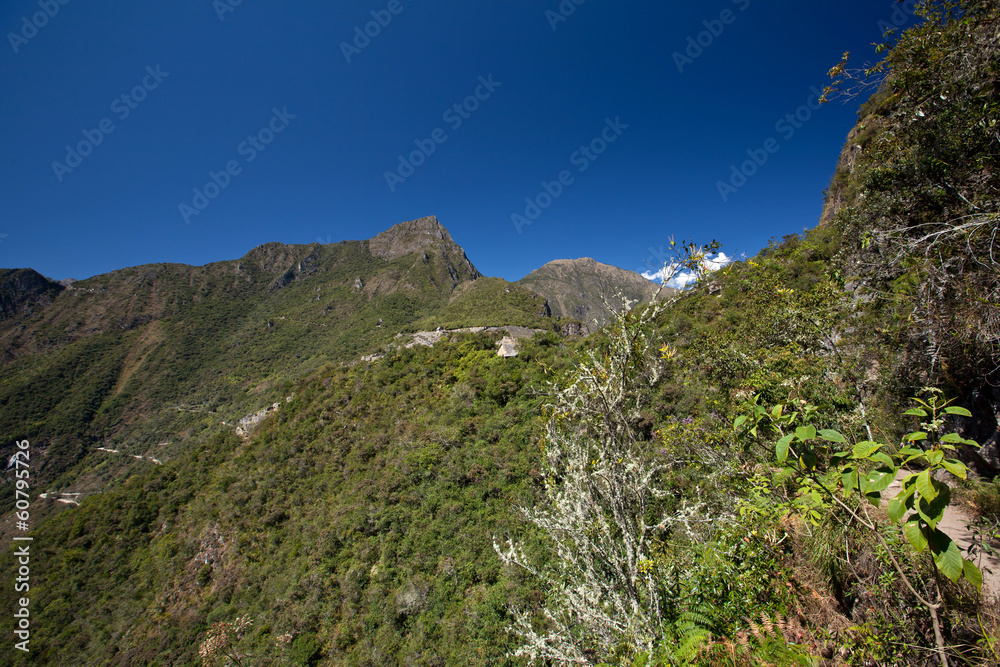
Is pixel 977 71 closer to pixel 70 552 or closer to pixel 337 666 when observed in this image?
pixel 337 666

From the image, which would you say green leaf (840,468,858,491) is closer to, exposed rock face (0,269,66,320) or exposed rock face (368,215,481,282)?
exposed rock face (368,215,481,282)

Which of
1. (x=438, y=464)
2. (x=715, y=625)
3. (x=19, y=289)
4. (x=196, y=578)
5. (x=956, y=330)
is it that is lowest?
(x=196, y=578)

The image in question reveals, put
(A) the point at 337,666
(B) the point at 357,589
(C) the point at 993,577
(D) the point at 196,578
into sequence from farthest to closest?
(D) the point at 196,578 < (B) the point at 357,589 < (A) the point at 337,666 < (C) the point at 993,577

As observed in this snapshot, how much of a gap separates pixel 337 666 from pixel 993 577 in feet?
49.6

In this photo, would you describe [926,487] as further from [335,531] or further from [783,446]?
[335,531]

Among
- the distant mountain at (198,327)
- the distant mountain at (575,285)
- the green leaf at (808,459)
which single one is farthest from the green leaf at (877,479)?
the distant mountain at (575,285)

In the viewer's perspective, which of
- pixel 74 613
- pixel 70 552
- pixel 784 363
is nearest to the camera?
pixel 784 363

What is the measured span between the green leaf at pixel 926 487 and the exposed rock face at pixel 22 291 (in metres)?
214

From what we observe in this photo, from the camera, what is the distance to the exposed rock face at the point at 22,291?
12306cm

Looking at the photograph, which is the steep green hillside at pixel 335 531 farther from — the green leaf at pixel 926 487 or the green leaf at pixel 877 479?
the green leaf at pixel 926 487

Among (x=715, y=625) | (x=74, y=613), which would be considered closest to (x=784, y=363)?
(x=715, y=625)

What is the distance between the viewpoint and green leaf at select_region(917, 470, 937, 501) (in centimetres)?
127

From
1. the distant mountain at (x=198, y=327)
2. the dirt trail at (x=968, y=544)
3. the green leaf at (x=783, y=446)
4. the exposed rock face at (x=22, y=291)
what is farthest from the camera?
the exposed rock face at (x=22, y=291)

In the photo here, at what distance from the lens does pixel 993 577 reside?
2.98 metres
